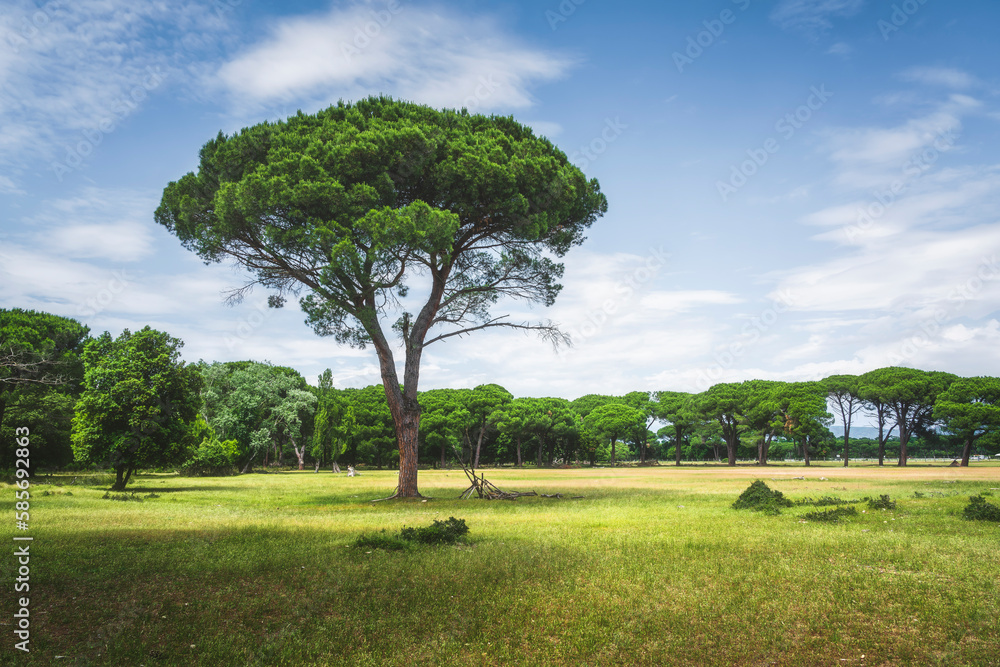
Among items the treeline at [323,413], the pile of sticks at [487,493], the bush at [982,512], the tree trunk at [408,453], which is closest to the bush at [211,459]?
the treeline at [323,413]

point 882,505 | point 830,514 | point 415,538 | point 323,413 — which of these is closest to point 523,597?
point 415,538

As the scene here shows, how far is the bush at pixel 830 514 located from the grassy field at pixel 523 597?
1238mm

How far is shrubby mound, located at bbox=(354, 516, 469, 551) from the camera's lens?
11398 millimetres

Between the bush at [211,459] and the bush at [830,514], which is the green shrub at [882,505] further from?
the bush at [211,459]

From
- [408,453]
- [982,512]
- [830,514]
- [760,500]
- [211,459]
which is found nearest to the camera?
[982,512]

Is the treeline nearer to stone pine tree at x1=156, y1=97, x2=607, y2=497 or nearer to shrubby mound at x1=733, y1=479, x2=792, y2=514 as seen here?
stone pine tree at x1=156, y1=97, x2=607, y2=497

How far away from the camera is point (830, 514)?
15.6 m

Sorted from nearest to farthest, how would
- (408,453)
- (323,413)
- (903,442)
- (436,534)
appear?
(436,534) → (408,453) → (323,413) → (903,442)

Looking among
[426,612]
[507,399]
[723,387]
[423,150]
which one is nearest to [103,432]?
[423,150]

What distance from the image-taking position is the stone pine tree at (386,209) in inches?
814

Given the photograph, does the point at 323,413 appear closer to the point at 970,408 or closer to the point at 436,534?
the point at 436,534

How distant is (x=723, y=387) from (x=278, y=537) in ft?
272

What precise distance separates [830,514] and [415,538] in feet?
38.0

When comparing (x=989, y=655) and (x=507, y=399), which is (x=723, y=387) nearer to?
(x=507, y=399)
